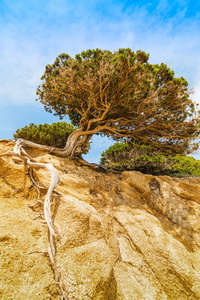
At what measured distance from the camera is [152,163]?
32.8 feet

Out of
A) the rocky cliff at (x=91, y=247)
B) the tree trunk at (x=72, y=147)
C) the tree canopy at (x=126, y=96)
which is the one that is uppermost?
A: the tree canopy at (x=126, y=96)

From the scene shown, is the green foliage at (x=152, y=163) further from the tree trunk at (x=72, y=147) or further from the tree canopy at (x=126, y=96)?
the tree trunk at (x=72, y=147)

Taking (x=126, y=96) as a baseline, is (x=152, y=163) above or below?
below

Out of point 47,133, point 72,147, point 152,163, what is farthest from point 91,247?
point 47,133

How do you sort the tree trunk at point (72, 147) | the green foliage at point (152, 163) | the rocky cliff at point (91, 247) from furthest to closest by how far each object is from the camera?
the green foliage at point (152, 163) < the tree trunk at point (72, 147) < the rocky cliff at point (91, 247)

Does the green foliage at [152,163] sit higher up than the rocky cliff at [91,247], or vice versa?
the green foliage at [152,163]

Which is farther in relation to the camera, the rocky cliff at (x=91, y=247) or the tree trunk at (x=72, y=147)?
the tree trunk at (x=72, y=147)

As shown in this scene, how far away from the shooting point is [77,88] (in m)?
8.20

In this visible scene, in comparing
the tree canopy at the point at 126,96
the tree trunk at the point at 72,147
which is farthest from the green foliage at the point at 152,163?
the tree trunk at the point at 72,147

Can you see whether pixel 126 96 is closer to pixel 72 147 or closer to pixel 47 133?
pixel 72 147

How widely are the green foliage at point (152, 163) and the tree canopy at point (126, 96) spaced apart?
0.68 meters

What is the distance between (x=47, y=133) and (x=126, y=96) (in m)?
6.13

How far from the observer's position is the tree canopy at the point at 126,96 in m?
7.30

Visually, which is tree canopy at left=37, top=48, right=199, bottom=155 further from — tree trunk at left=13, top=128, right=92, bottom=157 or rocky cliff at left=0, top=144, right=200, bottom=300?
rocky cliff at left=0, top=144, right=200, bottom=300
